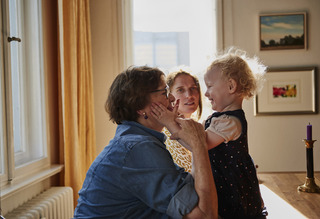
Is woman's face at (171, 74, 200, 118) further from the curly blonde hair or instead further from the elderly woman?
the elderly woman

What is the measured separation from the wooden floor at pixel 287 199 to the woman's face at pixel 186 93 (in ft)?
2.52

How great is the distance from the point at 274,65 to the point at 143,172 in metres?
3.31

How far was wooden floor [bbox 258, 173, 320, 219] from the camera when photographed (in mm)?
1905

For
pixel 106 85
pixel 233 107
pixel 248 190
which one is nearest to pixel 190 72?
pixel 233 107

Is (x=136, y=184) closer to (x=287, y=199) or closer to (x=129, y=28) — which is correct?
(x=287, y=199)

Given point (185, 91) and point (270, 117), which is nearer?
point (185, 91)

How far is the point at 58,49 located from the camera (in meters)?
2.91

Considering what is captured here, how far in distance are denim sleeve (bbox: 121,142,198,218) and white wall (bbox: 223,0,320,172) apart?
3.05 m

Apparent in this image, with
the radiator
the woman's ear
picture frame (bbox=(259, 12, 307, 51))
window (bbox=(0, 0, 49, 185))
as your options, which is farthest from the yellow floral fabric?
picture frame (bbox=(259, 12, 307, 51))

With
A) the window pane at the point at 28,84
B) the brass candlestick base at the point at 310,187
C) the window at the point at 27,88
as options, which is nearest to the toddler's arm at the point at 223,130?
the brass candlestick base at the point at 310,187

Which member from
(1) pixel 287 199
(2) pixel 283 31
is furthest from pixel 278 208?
(2) pixel 283 31

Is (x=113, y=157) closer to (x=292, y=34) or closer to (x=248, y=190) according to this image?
(x=248, y=190)

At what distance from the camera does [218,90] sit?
1.69m

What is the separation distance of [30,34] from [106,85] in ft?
4.86
